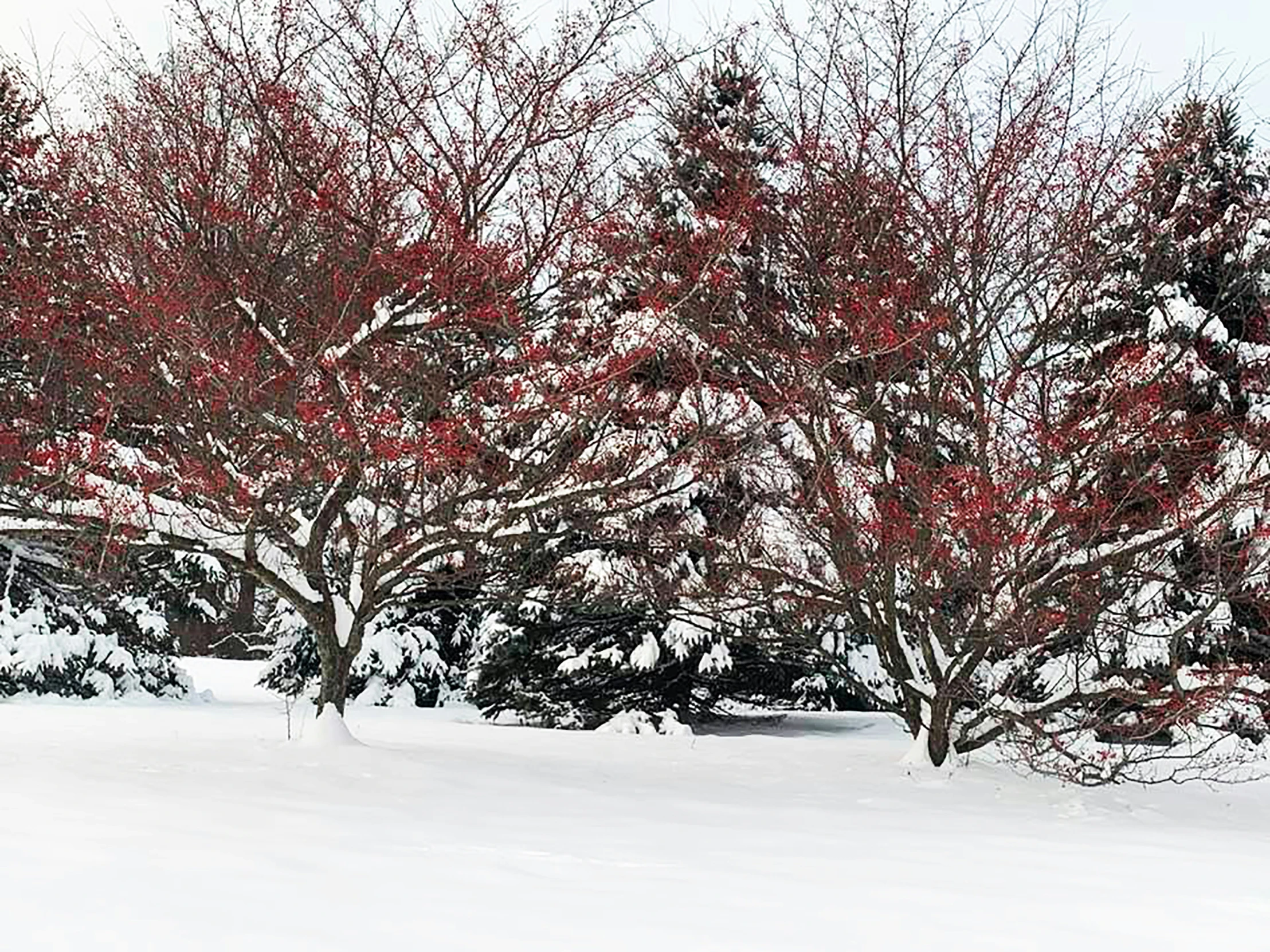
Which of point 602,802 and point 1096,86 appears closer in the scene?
point 602,802

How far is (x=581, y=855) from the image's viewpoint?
16.8 feet

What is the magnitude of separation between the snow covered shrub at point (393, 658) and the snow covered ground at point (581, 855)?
785 cm

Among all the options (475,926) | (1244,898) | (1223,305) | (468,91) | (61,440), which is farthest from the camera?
(1223,305)

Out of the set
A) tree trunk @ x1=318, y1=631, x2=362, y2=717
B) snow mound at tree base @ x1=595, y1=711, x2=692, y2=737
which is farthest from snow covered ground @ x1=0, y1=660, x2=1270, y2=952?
snow mound at tree base @ x1=595, y1=711, x2=692, y2=737

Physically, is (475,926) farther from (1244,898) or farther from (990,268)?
(990,268)

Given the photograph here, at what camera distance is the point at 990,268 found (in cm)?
845

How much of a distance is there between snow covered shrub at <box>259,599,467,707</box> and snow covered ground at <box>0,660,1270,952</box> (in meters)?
7.85

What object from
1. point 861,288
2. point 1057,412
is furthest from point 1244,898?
point 861,288

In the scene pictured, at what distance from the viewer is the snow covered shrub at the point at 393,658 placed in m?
17.0

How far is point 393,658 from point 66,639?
14.0 ft

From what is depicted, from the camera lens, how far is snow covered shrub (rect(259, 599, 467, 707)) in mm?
17000

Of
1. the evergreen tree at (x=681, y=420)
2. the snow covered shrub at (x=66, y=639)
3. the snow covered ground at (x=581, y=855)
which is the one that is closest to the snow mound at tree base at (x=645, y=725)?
the evergreen tree at (x=681, y=420)

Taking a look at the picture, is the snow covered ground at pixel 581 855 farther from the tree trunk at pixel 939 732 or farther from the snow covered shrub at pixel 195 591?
the snow covered shrub at pixel 195 591

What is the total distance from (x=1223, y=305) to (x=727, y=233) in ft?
14.0
